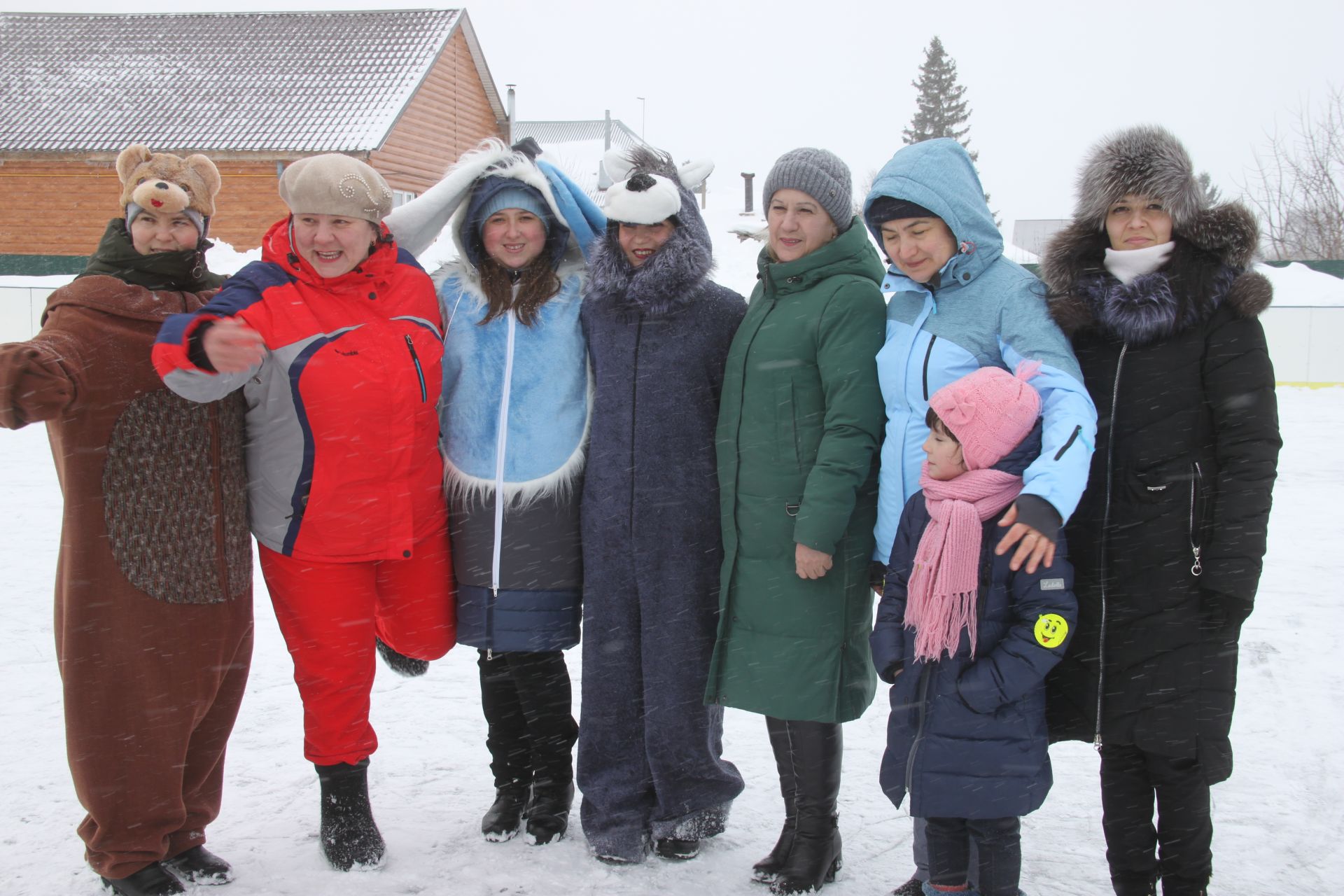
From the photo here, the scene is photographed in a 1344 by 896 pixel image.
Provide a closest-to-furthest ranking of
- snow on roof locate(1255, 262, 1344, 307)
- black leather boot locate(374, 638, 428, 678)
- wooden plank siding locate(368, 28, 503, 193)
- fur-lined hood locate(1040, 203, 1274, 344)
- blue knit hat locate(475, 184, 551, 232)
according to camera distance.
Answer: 1. fur-lined hood locate(1040, 203, 1274, 344)
2. blue knit hat locate(475, 184, 551, 232)
3. black leather boot locate(374, 638, 428, 678)
4. snow on roof locate(1255, 262, 1344, 307)
5. wooden plank siding locate(368, 28, 503, 193)

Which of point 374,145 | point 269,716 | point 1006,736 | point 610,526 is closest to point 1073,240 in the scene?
point 1006,736

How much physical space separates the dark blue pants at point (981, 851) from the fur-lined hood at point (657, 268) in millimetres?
1454

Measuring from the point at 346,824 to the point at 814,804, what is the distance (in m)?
A: 1.24

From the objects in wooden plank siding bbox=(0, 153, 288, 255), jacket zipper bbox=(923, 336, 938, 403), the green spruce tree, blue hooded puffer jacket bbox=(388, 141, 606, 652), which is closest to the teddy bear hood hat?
blue hooded puffer jacket bbox=(388, 141, 606, 652)

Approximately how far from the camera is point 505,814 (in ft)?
9.55

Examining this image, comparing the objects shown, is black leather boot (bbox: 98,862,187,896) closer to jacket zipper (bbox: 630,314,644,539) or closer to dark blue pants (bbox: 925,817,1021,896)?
jacket zipper (bbox: 630,314,644,539)

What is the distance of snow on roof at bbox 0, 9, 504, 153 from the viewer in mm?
19125

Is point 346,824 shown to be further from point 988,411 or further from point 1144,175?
point 1144,175

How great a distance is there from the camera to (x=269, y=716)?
12.0 feet

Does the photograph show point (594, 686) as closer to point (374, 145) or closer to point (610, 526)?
point (610, 526)

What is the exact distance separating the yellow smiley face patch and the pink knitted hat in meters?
0.35

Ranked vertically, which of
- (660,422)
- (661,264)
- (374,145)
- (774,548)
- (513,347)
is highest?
(374,145)

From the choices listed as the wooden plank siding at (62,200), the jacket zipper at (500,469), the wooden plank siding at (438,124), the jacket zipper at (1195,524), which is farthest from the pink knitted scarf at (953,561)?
the wooden plank siding at (62,200)

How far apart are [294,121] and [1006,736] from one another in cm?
1972
